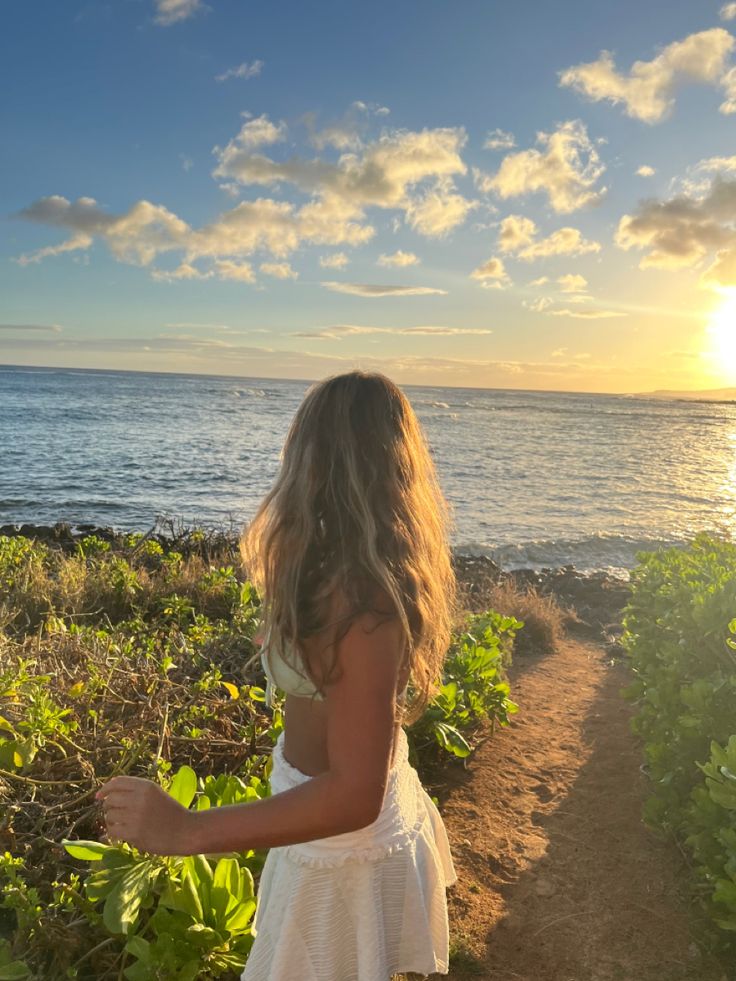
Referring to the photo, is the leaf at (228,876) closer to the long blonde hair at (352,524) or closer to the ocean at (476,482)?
the long blonde hair at (352,524)

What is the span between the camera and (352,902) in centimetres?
197

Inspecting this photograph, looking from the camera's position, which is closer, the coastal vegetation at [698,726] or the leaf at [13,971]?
the leaf at [13,971]

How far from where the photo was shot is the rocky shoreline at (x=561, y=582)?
386 inches

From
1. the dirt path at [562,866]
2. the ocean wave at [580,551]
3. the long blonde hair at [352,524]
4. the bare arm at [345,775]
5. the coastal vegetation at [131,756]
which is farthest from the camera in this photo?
the ocean wave at [580,551]

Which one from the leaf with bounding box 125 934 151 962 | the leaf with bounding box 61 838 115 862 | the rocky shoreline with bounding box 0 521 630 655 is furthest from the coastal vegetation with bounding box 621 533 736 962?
the rocky shoreline with bounding box 0 521 630 655

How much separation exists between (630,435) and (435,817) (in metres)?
52.0

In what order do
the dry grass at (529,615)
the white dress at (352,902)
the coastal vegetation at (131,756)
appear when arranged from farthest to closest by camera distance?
1. the dry grass at (529,615)
2. the coastal vegetation at (131,756)
3. the white dress at (352,902)

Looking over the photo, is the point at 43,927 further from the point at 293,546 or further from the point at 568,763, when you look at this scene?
the point at 568,763

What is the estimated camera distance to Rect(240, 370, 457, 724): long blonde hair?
1.61 metres

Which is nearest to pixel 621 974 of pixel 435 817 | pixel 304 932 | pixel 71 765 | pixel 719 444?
pixel 435 817

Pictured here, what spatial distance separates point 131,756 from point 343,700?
2262 mm

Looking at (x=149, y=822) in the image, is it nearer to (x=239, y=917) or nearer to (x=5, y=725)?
(x=239, y=917)

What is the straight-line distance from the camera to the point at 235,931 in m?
2.69

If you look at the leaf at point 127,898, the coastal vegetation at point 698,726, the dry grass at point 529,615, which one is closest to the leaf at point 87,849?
the leaf at point 127,898
